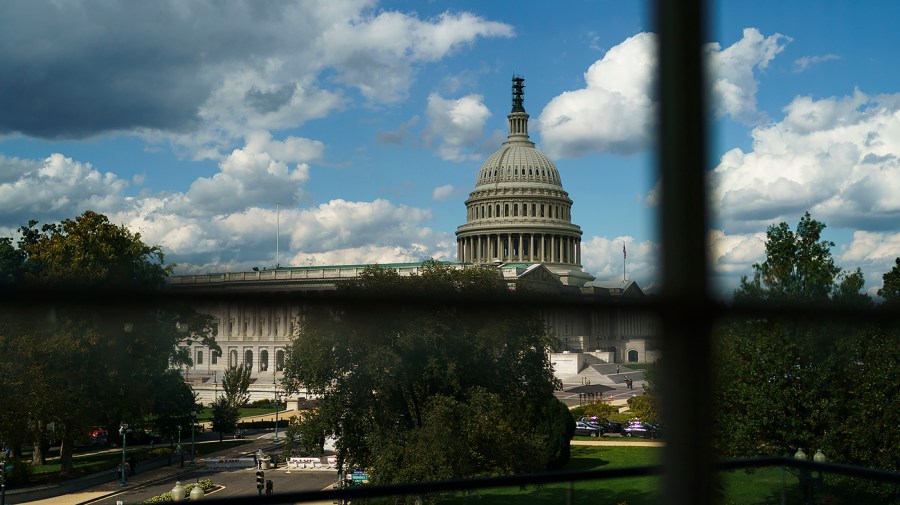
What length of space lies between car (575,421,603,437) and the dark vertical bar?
122 feet

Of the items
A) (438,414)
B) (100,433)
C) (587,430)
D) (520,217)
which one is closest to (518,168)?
(520,217)

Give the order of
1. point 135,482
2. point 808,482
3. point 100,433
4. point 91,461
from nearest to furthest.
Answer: point 808,482 < point 135,482 < point 91,461 < point 100,433

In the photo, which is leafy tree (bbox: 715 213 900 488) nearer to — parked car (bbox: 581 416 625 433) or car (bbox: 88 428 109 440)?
car (bbox: 88 428 109 440)

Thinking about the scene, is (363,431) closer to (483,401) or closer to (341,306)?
(483,401)

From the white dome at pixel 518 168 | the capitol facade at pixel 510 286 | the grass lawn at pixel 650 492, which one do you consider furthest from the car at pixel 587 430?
the white dome at pixel 518 168

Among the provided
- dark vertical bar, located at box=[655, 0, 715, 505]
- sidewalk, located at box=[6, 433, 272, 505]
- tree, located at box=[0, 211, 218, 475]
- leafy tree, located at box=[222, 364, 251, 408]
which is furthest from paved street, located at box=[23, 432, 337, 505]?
dark vertical bar, located at box=[655, 0, 715, 505]

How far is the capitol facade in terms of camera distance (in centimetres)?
129

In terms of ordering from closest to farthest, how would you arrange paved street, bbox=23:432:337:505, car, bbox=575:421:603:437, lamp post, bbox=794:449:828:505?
lamp post, bbox=794:449:828:505
paved street, bbox=23:432:337:505
car, bbox=575:421:603:437

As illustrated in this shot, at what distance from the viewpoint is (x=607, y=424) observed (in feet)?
123

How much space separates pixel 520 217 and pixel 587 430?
72300mm

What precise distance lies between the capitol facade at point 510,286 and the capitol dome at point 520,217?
129 mm

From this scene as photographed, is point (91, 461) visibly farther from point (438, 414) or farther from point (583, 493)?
point (438, 414)

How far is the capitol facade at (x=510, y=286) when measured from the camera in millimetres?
1295

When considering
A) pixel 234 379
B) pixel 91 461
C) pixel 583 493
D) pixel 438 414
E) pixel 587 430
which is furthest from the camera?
pixel 587 430
